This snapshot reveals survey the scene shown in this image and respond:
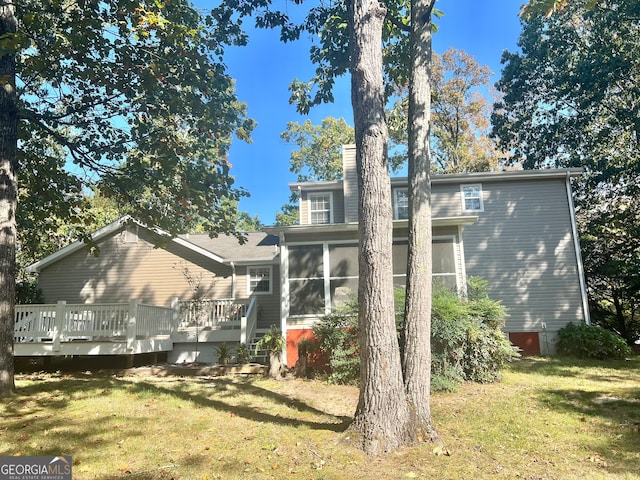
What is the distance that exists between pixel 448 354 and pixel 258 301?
8.46 metres

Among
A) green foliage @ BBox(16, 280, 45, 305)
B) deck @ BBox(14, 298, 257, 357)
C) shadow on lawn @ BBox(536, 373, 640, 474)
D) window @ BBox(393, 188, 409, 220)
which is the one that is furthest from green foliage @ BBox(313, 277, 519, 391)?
green foliage @ BBox(16, 280, 45, 305)

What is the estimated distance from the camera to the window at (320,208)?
→ 55.2ft

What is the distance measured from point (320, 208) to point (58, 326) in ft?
31.7

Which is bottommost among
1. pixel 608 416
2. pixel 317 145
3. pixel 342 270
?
pixel 608 416

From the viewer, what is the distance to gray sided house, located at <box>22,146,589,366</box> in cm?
1180

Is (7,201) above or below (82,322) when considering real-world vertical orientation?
above

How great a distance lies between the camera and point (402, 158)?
27641 millimetres

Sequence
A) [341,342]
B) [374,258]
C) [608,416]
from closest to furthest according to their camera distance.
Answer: [374,258], [608,416], [341,342]

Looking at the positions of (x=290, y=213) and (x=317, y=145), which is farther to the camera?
(x=290, y=213)

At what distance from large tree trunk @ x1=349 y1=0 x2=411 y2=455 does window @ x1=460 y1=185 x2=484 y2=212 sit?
10767 mm

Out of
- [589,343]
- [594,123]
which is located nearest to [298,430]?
[589,343]

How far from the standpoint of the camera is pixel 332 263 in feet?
38.9

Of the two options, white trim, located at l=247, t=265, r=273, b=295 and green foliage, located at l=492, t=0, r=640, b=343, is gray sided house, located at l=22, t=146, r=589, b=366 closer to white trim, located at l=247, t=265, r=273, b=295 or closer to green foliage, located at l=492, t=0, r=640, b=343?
white trim, located at l=247, t=265, r=273, b=295

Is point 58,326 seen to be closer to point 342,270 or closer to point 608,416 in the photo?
point 342,270
